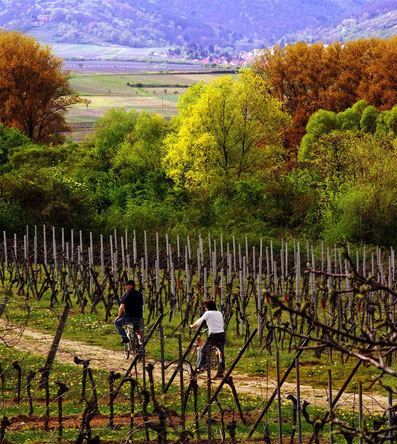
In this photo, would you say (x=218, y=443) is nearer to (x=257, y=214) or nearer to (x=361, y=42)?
(x=257, y=214)

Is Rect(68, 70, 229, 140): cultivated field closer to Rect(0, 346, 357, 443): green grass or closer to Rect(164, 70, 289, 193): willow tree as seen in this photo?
Rect(164, 70, 289, 193): willow tree

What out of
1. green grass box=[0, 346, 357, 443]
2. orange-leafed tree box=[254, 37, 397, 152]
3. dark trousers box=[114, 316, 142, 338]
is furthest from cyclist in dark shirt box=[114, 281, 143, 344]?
orange-leafed tree box=[254, 37, 397, 152]

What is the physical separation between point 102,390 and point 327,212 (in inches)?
1003

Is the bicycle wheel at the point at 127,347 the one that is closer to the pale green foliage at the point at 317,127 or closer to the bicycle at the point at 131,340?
the bicycle at the point at 131,340

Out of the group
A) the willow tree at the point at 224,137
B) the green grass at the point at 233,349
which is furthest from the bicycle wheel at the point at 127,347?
the willow tree at the point at 224,137

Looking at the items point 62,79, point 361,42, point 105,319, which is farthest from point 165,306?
point 361,42

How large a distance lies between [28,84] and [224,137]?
1598 centimetres

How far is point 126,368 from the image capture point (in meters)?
18.4

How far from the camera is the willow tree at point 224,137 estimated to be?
1865 inches

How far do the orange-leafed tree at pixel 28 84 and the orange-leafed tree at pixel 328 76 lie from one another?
14.5 metres

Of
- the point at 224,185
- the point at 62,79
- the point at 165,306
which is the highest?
the point at 62,79

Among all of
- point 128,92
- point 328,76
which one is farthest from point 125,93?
point 328,76

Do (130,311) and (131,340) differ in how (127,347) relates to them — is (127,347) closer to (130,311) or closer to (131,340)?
(131,340)

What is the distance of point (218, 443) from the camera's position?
39.5 ft
